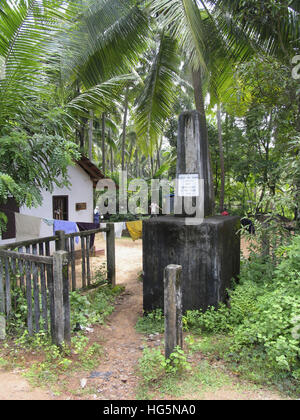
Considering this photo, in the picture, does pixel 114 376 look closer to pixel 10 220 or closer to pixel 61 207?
pixel 10 220

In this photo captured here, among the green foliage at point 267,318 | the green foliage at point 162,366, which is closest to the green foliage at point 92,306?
the green foliage at point 267,318

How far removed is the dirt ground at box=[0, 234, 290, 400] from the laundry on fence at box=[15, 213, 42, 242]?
302 centimetres

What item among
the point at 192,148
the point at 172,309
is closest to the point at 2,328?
the point at 172,309

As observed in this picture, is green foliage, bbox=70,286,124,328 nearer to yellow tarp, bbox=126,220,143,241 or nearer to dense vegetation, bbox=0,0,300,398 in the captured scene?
dense vegetation, bbox=0,0,300,398

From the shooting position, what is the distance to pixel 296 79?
19.6 feet

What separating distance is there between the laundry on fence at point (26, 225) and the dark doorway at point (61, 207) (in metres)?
1.91

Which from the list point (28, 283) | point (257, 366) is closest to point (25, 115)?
point (28, 283)

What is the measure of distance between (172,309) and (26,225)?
19.0ft

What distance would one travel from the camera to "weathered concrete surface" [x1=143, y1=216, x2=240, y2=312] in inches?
202

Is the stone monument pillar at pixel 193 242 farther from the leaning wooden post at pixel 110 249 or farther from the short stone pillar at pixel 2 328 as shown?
the short stone pillar at pixel 2 328

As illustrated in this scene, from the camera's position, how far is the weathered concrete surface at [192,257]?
5.13m

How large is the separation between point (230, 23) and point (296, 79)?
8.64 ft

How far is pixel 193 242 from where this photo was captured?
5.23 meters

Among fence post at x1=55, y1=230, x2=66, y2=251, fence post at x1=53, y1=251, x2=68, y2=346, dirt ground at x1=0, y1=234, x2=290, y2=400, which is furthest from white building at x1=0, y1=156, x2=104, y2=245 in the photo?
fence post at x1=53, y1=251, x2=68, y2=346
